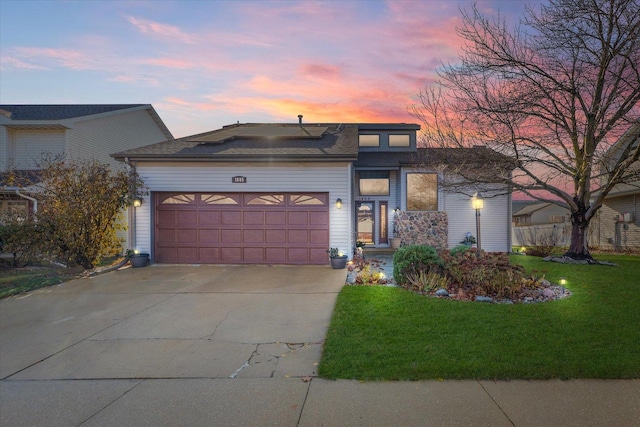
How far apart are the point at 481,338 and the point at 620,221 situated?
710 inches

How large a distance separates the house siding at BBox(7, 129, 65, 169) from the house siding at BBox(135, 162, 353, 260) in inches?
288

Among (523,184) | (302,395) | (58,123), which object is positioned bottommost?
(302,395)

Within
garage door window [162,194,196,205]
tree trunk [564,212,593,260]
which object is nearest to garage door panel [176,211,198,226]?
garage door window [162,194,196,205]

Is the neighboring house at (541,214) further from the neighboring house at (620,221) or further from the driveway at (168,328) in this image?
the driveway at (168,328)

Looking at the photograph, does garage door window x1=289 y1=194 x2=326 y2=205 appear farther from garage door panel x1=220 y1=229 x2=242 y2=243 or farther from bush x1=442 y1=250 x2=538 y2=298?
bush x1=442 y1=250 x2=538 y2=298

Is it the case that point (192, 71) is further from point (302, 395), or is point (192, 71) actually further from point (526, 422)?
point (526, 422)

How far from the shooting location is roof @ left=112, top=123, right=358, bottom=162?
1162cm

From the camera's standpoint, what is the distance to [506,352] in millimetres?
4207

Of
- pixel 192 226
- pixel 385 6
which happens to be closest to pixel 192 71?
pixel 192 226

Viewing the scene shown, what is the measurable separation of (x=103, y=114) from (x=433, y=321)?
60.9 feet

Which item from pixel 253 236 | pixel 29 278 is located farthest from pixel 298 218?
pixel 29 278

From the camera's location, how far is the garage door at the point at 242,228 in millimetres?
11773

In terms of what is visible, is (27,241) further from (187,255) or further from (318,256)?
(318,256)

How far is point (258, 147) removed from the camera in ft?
41.0
